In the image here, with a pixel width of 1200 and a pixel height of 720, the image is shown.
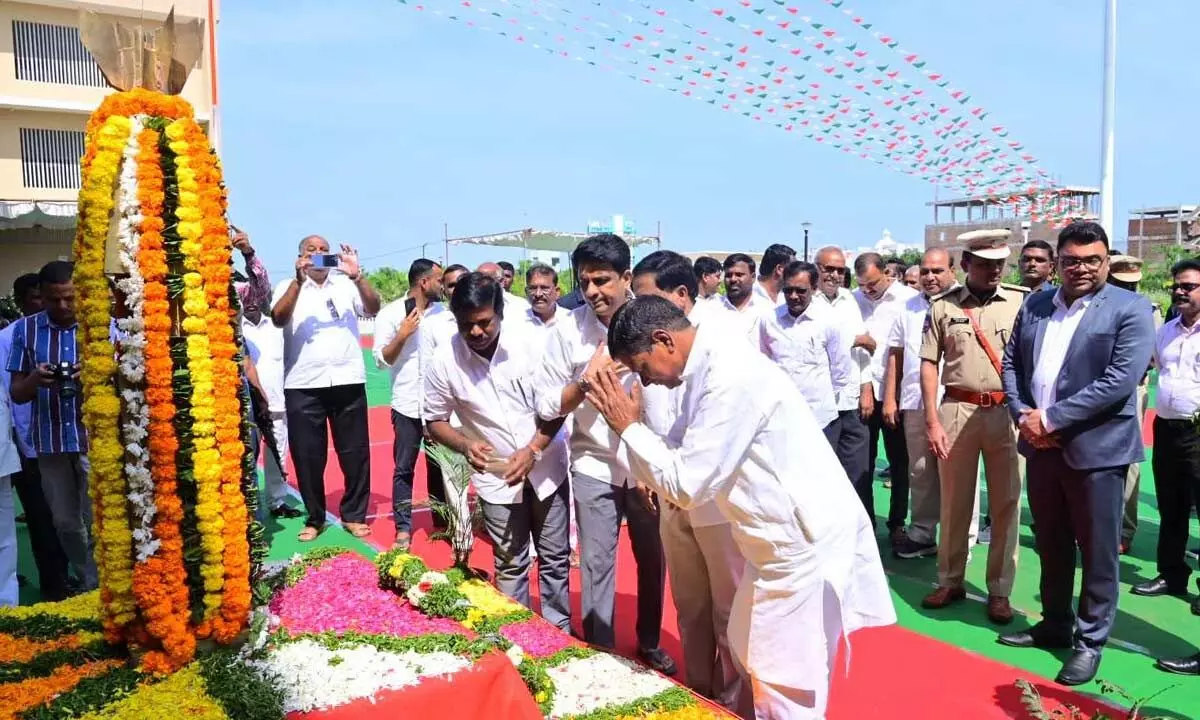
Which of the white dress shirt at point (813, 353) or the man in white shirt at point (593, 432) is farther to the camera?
the white dress shirt at point (813, 353)

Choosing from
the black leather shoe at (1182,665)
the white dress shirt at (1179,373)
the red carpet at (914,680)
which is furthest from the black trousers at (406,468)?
the white dress shirt at (1179,373)

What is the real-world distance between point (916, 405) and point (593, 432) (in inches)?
133

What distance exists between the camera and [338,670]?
2.97 meters

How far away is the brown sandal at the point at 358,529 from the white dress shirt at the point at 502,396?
2.90 meters

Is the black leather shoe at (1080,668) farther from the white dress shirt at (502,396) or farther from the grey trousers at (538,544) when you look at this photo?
the white dress shirt at (502,396)

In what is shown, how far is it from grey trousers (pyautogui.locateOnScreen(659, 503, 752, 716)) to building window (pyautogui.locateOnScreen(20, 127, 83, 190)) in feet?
79.5

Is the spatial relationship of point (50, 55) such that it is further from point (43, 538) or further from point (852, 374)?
point (852, 374)

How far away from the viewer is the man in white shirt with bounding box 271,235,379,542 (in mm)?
6539

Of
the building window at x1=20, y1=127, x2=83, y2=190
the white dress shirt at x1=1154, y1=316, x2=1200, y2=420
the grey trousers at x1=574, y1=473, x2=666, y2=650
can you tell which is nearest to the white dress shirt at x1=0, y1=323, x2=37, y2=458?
the grey trousers at x1=574, y1=473, x2=666, y2=650

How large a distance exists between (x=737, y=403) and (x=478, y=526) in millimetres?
1933

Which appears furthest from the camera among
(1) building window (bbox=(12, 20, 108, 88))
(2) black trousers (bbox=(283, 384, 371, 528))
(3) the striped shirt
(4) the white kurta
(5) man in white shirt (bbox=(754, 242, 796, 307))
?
(1) building window (bbox=(12, 20, 108, 88))

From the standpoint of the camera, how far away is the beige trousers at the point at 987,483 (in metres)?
5.09

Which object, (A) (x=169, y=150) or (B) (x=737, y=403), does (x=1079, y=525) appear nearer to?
(B) (x=737, y=403)

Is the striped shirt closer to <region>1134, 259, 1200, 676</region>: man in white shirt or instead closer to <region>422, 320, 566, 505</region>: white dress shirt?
<region>422, 320, 566, 505</region>: white dress shirt
